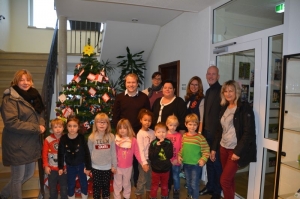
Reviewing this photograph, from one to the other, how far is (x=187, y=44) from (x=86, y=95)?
6.87ft

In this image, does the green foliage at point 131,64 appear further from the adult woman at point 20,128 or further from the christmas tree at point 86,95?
the adult woman at point 20,128

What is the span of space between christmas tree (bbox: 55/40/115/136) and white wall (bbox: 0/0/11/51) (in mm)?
3686

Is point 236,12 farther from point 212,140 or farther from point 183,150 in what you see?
point 183,150

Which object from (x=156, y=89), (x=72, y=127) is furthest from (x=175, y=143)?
(x=72, y=127)

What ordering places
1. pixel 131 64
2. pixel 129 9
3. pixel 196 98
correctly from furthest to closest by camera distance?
1. pixel 131 64
2. pixel 129 9
3. pixel 196 98

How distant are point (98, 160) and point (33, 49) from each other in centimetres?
582

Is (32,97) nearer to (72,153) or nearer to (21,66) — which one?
(72,153)

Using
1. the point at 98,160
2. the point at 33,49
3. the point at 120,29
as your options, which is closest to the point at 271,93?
the point at 98,160

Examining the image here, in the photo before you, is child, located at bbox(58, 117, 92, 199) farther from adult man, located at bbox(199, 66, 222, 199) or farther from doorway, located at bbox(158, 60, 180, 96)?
doorway, located at bbox(158, 60, 180, 96)

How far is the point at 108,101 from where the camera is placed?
3725mm

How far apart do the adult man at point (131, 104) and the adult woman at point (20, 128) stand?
3.00 ft

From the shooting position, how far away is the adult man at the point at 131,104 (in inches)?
116

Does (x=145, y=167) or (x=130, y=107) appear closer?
(x=145, y=167)

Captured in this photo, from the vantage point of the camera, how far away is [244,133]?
2.51m
